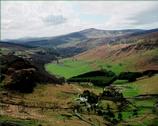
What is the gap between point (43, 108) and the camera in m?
112

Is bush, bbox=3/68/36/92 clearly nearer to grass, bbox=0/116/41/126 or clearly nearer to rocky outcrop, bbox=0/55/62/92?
rocky outcrop, bbox=0/55/62/92

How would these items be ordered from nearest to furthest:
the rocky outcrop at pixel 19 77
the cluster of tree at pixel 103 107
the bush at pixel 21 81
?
the cluster of tree at pixel 103 107, the bush at pixel 21 81, the rocky outcrop at pixel 19 77

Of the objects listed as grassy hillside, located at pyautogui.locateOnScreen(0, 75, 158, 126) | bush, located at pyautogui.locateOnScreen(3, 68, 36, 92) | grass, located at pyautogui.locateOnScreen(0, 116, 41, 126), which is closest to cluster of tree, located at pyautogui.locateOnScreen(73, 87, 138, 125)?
grassy hillside, located at pyautogui.locateOnScreen(0, 75, 158, 126)

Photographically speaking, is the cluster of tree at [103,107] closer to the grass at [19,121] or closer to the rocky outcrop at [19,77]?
the rocky outcrop at [19,77]

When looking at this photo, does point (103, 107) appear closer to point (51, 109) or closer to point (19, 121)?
point (51, 109)

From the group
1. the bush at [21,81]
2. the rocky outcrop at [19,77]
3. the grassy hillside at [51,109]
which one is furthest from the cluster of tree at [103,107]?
the rocky outcrop at [19,77]

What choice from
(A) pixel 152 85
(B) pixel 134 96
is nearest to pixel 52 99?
(B) pixel 134 96

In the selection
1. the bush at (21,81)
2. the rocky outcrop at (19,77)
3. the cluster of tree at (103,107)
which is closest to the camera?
the cluster of tree at (103,107)

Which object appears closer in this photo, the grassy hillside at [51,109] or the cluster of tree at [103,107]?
the grassy hillside at [51,109]

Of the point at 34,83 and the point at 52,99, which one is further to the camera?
the point at 34,83

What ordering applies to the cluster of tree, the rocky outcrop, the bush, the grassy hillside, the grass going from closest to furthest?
1. the grass
2. the grassy hillside
3. the cluster of tree
4. the bush
5. the rocky outcrop

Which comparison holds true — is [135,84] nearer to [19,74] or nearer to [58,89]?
[58,89]

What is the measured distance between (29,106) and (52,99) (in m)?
15.0

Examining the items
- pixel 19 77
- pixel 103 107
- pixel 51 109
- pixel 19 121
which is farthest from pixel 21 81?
pixel 19 121
